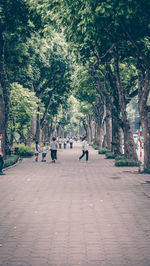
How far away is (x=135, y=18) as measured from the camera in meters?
18.6

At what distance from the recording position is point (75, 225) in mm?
8766

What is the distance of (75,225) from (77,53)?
18.1 m

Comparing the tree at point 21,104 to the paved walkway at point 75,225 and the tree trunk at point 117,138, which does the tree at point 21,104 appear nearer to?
the tree trunk at point 117,138

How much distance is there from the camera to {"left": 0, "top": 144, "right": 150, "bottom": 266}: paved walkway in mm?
6376

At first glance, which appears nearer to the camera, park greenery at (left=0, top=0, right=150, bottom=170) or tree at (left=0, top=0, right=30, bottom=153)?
park greenery at (left=0, top=0, right=150, bottom=170)

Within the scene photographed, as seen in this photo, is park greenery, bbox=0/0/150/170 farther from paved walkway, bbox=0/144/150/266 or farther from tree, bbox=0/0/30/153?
paved walkway, bbox=0/144/150/266

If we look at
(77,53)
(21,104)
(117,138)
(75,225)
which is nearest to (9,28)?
(77,53)

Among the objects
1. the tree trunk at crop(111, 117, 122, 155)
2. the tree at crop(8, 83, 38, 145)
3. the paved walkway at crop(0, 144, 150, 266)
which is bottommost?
the paved walkway at crop(0, 144, 150, 266)

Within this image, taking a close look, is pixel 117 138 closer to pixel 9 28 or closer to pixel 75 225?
pixel 9 28

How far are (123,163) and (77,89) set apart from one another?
19.9 m

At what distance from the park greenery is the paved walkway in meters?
6.13

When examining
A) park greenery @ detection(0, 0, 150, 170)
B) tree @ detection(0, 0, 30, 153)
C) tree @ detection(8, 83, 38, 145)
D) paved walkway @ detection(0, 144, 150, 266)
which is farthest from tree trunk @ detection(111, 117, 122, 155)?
paved walkway @ detection(0, 144, 150, 266)

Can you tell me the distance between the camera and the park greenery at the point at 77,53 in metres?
17.6

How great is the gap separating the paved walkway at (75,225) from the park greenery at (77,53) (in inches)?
241
